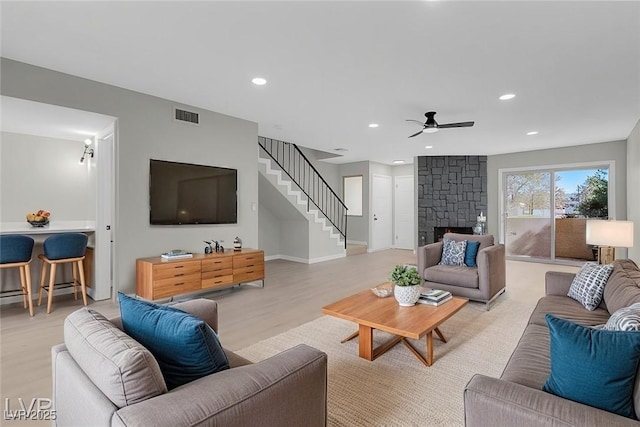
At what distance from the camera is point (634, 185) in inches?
213

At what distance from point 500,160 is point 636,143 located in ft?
9.47

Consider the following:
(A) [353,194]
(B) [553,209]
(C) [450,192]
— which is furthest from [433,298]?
(A) [353,194]

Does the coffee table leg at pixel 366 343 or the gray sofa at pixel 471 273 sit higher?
the gray sofa at pixel 471 273

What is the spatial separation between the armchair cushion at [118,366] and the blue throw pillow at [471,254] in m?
4.22

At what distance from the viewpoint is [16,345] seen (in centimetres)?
295

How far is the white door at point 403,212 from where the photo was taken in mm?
9883

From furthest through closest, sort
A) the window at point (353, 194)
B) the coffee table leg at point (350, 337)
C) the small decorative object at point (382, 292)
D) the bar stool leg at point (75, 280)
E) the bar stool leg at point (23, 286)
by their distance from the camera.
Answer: the window at point (353, 194), the bar stool leg at point (75, 280), the bar stool leg at point (23, 286), the small decorative object at point (382, 292), the coffee table leg at point (350, 337)

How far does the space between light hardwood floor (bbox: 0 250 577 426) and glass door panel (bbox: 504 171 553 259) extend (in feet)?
2.76

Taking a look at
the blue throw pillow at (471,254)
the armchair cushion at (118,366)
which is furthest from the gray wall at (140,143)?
the blue throw pillow at (471,254)

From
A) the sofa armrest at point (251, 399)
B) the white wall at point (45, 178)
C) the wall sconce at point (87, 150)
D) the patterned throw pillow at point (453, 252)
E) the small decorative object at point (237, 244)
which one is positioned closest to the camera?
the sofa armrest at point (251, 399)

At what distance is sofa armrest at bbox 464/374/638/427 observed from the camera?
1155mm

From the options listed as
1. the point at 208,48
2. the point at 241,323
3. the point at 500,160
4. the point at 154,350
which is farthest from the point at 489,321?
the point at 500,160

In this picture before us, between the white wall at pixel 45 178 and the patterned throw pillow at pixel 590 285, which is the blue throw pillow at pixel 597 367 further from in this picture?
the white wall at pixel 45 178

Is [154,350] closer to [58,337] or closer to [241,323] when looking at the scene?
[241,323]
